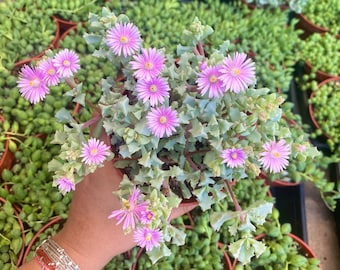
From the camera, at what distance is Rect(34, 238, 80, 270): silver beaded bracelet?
0.73 metres

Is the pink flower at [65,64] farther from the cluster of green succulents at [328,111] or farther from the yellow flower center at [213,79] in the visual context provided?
the cluster of green succulents at [328,111]

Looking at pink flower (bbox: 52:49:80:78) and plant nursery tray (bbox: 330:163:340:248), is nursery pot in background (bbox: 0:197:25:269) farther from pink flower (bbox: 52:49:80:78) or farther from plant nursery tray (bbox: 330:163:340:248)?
plant nursery tray (bbox: 330:163:340:248)

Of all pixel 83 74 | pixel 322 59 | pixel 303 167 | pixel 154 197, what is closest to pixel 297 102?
pixel 322 59

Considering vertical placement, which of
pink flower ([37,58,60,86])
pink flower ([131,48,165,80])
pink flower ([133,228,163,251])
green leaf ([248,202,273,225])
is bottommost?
pink flower ([133,228,163,251])

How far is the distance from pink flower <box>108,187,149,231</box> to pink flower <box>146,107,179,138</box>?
9cm

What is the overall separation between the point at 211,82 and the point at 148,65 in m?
0.09

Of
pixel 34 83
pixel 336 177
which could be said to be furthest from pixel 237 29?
pixel 34 83

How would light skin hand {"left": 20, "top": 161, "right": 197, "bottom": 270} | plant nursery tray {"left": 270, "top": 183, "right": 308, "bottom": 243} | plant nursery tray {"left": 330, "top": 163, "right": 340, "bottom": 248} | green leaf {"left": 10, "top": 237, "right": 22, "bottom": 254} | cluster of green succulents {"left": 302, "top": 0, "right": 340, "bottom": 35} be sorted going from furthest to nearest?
cluster of green succulents {"left": 302, "top": 0, "right": 340, "bottom": 35} → plant nursery tray {"left": 330, "top": 163, "right": 340, "bottom": 248} → plant nursery tray {"left": 270, "top": 183, "right": 308, "bottom": 243} → green leaf {"left": 10, "top": 237, "right": 22, "bottom": 254} → light skin hand {"left": 20, "top": 161, "right": 197, "bottom": 270}

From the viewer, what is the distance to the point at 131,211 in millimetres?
596

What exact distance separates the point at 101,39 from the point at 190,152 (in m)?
0.24

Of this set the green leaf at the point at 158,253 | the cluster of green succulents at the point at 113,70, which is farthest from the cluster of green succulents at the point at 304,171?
the green leaf at the point at 158,253

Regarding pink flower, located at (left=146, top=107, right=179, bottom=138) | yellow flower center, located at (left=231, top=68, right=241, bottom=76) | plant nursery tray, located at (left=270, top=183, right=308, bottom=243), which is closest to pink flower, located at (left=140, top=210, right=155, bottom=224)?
pink flower, located at (left=146, top=107, right=179, bottom=138)

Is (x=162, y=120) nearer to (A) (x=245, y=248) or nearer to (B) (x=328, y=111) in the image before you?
(A) (x=245, y=248)

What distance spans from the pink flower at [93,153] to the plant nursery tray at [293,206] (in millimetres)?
672
